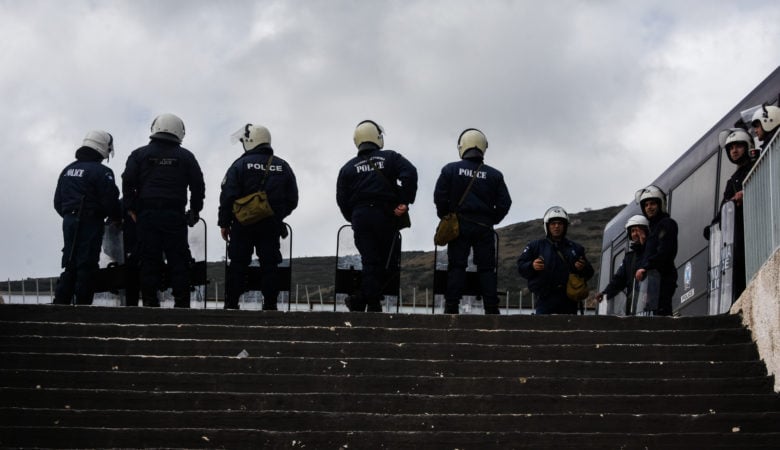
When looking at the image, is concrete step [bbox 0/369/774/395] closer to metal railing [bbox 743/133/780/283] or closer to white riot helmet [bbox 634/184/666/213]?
metal railing [bbox 743/133/780/283]

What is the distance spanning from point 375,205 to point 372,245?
393mm

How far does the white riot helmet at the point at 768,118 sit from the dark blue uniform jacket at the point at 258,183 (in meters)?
4.56

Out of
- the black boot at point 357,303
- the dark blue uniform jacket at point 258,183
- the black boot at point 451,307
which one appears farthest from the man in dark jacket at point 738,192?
the dark blue uniform jacket at point 258,183

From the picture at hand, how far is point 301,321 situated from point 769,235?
386cm

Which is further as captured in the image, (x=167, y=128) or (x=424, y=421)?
(x=167, y=128)

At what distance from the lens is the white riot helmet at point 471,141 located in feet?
44.1

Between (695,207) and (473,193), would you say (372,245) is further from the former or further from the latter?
(695,207)

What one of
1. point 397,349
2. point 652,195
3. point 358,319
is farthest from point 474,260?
point 397,349

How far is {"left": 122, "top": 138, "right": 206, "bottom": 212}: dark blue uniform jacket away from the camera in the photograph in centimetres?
1298

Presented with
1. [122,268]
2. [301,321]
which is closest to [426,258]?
[122,268]

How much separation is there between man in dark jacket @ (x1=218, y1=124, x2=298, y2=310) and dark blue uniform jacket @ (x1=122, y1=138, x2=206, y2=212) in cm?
32

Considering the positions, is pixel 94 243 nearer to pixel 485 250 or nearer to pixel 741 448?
pixel 485 250

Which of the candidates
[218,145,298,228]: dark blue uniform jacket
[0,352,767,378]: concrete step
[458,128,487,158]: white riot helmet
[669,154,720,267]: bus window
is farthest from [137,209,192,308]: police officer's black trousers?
[669,154,720,267]: bus window

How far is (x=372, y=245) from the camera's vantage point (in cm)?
1311
